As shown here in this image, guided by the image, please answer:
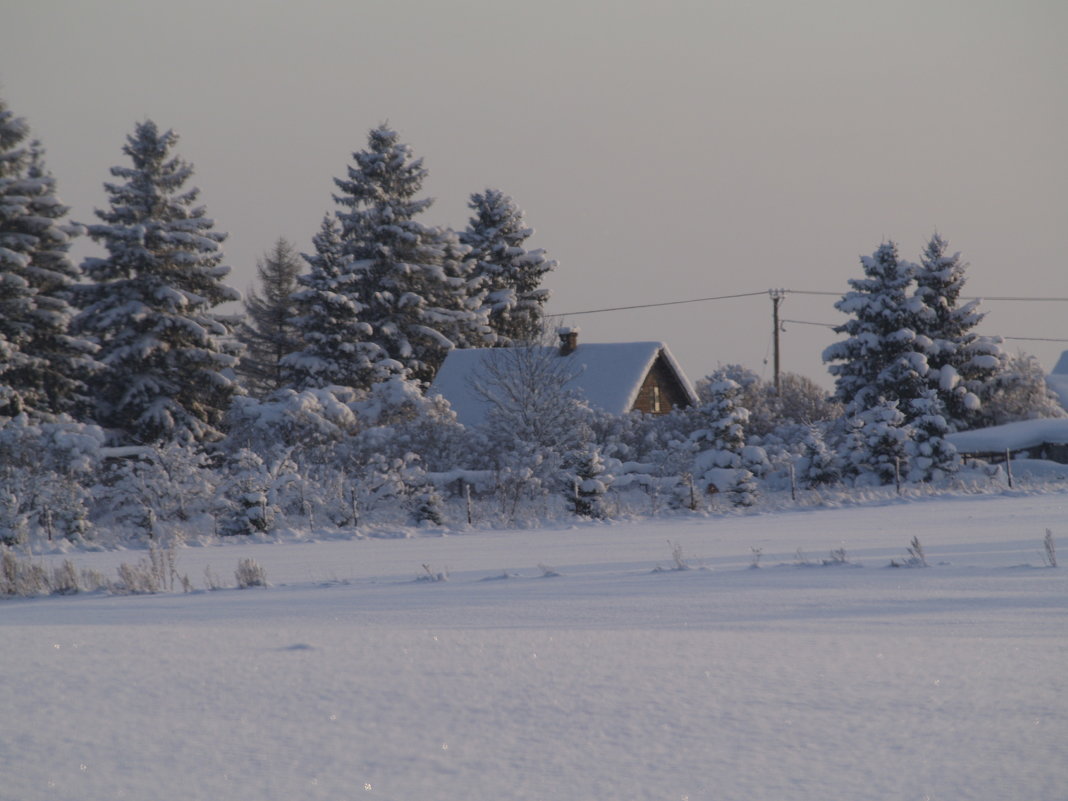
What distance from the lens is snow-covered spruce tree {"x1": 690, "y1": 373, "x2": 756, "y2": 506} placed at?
100ft

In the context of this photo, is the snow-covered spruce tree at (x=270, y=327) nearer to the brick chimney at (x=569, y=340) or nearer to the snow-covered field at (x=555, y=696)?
the brick chimney at (x=569, y=340)

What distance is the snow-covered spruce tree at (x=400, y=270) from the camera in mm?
49875

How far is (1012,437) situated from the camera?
38750 millimetres

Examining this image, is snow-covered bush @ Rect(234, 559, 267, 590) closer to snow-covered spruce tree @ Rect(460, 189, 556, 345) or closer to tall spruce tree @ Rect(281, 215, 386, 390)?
tall spruce tree @ Rect(281, 215, 386, 390)

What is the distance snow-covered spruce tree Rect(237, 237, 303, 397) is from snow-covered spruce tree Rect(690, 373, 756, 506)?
33.0m

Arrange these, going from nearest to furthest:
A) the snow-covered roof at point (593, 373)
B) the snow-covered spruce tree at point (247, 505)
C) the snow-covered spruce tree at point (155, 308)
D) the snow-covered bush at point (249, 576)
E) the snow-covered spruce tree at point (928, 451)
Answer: the snow-covered bush at point (249, 576) → the snow-covered spruce tree at point (247, 505) → the snow-covered spruce tree at point (928, 451) → the snow-covered spruce tree at point (155, 308) → the snow-covered roof at point (593, 373)

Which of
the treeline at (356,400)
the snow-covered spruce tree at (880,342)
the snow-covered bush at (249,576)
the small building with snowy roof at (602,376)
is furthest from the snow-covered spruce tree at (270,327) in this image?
the snow-covered bush at (249,576)

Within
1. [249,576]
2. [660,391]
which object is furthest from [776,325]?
[249,576]

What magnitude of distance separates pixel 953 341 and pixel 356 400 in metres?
22.2

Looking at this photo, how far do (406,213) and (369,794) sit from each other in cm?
4986

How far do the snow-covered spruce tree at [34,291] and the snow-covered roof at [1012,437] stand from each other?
1142 inches

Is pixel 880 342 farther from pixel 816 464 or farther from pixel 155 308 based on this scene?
pixel 155 308

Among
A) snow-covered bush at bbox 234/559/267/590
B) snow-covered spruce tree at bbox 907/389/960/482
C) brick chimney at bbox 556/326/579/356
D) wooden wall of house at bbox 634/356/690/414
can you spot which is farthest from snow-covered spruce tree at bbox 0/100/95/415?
snow-covered spruce tree at bbox 907/389/960/482

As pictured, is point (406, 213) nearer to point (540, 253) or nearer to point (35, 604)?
point (540, 253)
